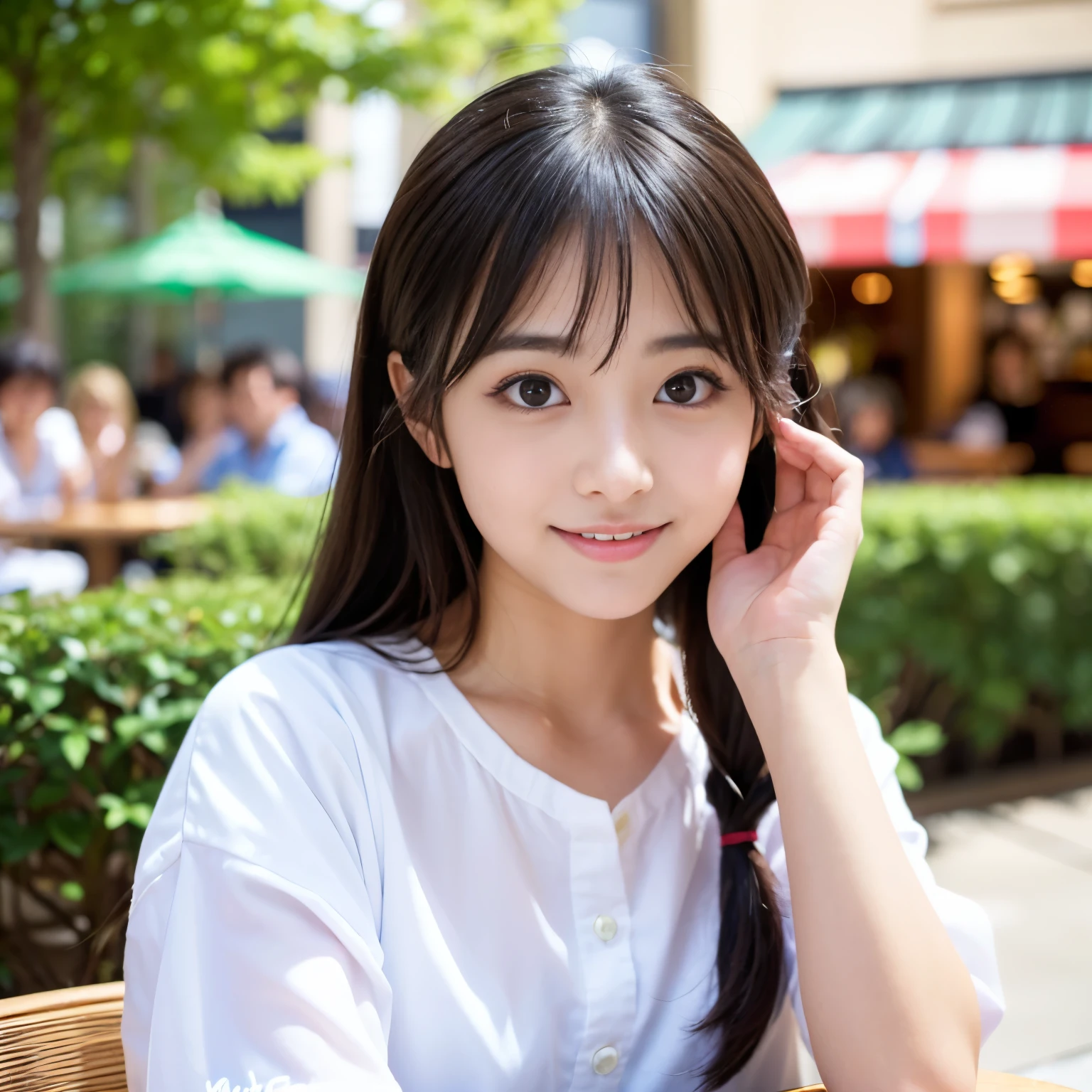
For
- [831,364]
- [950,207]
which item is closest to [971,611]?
[950,207]

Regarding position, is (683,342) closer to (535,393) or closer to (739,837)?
(535,393)

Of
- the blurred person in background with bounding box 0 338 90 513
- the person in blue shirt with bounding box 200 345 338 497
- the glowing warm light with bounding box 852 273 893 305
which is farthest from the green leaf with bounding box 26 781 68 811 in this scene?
the glowing warm light with bounding box 852 273 893 305

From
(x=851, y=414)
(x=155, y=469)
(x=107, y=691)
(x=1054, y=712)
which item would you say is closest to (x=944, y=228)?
(x=851, y=414)

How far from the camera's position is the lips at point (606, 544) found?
135 centimetres

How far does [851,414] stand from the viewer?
7891 millimetres

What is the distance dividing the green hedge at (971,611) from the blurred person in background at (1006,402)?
513cm

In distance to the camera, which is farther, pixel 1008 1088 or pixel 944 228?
pixel 944 228

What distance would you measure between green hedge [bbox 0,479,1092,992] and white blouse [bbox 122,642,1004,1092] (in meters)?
0.40

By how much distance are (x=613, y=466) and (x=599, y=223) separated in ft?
0.88

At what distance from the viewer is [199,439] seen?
802 cm

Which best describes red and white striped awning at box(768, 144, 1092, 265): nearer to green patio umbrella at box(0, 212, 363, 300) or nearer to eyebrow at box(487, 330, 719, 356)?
green patio umbrella at box(0, 212, 363, 300)

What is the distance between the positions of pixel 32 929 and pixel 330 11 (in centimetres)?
742

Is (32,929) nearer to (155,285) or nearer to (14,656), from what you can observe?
(14,656)

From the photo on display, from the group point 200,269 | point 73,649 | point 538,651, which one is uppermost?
point 200,269
